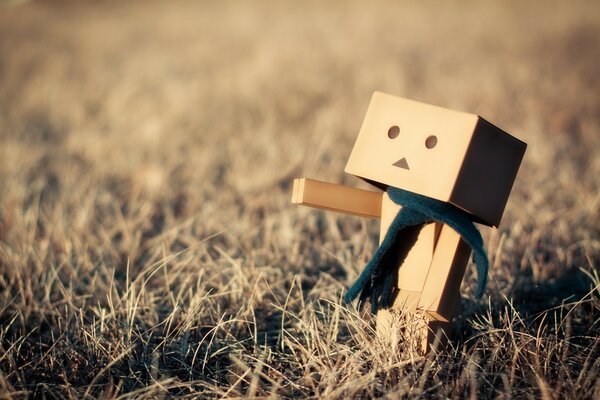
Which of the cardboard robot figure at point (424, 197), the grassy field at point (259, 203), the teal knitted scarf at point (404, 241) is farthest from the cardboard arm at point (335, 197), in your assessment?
the grassy field at point (259, 203)

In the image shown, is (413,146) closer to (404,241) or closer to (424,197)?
(424,197)

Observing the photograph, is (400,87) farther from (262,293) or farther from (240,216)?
(262,293)

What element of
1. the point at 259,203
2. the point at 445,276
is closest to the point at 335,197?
the point at 445,276

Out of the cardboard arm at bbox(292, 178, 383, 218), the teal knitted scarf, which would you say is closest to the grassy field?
the teal knitted scarf

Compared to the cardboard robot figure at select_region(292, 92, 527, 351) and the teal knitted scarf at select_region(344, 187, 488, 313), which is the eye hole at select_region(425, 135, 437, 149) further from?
the teal knitted scarf at select_region(344, 187, 488, 313)

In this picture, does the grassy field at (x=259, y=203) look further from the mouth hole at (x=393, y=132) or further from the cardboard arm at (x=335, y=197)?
the mouth hole at (x=393, y=132)

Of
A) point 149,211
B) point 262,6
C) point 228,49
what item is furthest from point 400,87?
point 262,6
